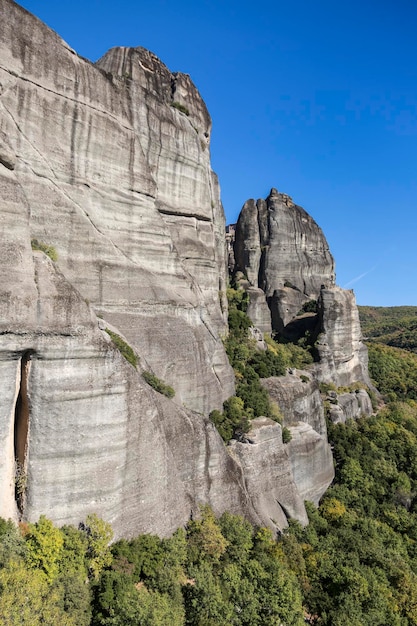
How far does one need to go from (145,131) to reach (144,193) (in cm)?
416

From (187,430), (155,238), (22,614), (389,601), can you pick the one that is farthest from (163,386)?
(389,601)

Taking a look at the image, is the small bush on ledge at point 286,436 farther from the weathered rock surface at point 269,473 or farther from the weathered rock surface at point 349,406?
the weathered rock surface at point 349,406

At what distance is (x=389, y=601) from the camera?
18.6 m

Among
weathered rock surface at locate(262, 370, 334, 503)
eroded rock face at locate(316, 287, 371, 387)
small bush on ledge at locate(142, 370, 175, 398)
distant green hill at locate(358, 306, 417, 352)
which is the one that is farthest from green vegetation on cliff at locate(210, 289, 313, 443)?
distant green hill at locate(358, 306, 417, 352)

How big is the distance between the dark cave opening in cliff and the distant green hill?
282 ft

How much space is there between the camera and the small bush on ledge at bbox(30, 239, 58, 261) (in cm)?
1756

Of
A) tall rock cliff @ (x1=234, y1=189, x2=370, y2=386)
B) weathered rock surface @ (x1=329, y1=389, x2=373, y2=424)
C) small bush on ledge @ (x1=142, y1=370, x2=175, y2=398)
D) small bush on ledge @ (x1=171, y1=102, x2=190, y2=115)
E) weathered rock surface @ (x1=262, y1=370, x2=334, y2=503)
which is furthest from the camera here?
tall rock cliff @ (x1=234, y1=189, x2=370, y2=386)

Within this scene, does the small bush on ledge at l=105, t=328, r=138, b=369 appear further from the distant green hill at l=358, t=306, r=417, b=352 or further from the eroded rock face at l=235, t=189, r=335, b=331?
the distant green hill at l=358, t=306, r=417, b=352

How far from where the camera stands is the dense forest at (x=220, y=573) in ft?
41.2

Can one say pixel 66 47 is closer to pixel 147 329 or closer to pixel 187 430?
pixel 147 329

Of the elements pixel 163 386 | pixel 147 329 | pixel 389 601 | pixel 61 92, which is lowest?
pixel 389 601

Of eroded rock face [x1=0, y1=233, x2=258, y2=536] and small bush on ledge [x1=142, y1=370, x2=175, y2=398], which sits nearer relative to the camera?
eroded rock face [x1=0, y1=233, x2=258, y2=536]

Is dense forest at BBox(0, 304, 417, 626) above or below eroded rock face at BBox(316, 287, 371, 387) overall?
below

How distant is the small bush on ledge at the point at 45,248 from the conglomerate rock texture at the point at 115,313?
186 mm
